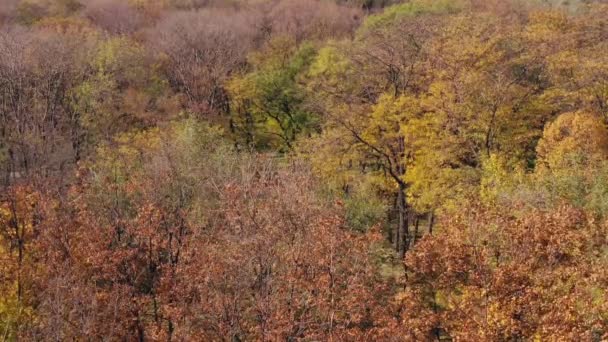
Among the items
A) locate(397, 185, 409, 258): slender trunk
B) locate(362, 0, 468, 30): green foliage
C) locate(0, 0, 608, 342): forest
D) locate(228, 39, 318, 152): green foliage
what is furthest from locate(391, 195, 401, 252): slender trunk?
locate(362, 0, 468, 30): green foliage

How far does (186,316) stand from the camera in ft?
69.1

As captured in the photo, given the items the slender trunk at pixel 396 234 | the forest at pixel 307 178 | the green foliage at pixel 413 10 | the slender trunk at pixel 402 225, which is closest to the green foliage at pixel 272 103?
the forest at pixel 307 178

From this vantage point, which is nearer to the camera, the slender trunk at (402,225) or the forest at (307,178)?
the forest at (307,178)

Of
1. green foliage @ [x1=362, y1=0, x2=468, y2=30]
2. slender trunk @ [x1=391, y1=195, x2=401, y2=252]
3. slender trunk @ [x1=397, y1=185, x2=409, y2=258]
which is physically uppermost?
green foliage @ [x1=362, y1=0, x2=468, y2=30]

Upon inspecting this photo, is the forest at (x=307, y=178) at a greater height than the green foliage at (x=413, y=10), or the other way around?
the green foliage at (x=413, y=10)

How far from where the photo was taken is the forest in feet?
Result: 63.5

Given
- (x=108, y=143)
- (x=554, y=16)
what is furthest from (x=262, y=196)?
(x=554, y=16)

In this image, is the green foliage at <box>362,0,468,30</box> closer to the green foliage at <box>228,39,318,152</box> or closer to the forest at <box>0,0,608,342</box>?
the forest at <box>0,0,608,342</box>

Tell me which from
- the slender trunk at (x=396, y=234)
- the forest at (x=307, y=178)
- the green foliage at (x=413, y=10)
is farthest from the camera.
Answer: the green foliage at (x=413, y=10)

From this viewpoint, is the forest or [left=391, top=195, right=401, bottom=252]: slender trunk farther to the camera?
[left=391, top=195, right=401, bottom=252]: slender trunk

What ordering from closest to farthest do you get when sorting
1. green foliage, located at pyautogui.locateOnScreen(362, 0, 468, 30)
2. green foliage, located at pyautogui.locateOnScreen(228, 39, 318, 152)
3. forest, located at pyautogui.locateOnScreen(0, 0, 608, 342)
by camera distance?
forest, located at pyautogui.locateOnScreen(0, 0, 608, 342) < green foliage, located at pyautogui.locateOnScreen(228, 39, 318, 152) < green foliage, located at pyautogui.locateOnScreen(362, 0, 468, 30)

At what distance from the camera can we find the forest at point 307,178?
63.5 feet

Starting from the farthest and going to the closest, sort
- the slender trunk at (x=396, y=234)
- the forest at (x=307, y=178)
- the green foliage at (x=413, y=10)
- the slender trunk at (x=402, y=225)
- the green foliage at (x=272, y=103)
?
1. the green foliage at (x=413, y=10)
2. the green foliage at (x=272, y=103)
3. the slender trunk at (x=396, y=234)
4. the slender trunk at (x=402, y=225)
5. the forest at (x=307, y=178)

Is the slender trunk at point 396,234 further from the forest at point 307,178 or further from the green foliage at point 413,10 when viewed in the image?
the green foliage at point 413,10
